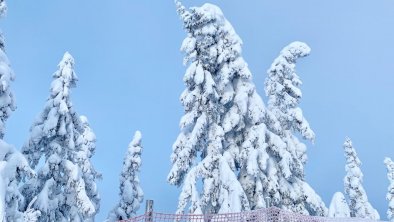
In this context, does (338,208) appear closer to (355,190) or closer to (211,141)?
(355,190)

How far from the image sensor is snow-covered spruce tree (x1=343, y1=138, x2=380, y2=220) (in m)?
38.5

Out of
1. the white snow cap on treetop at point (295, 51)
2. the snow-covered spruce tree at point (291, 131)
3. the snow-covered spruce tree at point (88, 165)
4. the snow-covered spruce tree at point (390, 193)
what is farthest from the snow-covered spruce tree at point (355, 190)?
the snow-covered spruce tree at point (88, 165)

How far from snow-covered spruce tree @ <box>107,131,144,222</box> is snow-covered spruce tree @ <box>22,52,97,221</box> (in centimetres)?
894

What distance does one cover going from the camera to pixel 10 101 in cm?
2123

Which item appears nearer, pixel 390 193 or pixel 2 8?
pixel 2 8

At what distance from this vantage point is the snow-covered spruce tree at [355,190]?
38.5m

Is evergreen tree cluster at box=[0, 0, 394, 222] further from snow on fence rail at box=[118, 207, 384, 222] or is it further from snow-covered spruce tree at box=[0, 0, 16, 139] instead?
snow on fence rail at box=[118, 207, 384, 222]

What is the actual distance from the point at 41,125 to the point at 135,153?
12.3 m

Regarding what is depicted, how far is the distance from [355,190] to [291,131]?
16294 millimetres

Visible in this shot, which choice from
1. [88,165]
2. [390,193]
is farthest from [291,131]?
[390,193]

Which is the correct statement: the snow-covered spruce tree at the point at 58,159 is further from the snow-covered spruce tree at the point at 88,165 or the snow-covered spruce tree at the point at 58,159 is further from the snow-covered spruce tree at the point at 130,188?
the snow-covered spruce tree at the point at 130,188

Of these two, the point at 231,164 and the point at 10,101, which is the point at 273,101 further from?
the point at 10,101

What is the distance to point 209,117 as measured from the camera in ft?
76.9

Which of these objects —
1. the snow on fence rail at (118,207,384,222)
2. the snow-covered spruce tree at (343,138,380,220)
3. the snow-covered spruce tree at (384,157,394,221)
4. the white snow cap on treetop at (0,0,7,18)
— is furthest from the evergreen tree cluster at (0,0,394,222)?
the snow-covered spruce tree at (384,157,394,221)
